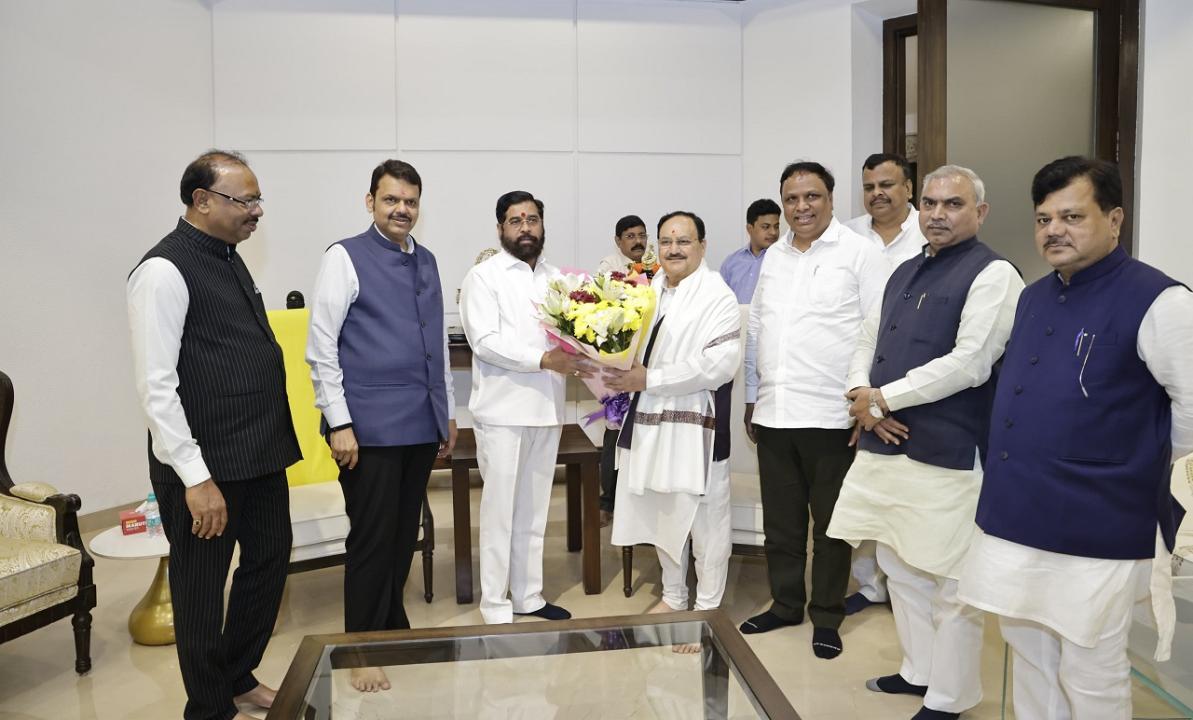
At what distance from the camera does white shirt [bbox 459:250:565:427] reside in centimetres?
327

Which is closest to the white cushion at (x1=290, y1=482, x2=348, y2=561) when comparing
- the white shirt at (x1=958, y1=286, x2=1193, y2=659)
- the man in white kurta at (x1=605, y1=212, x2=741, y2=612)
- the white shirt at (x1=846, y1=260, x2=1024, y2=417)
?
the man in white kurta at (x1=605, y1=212, x2=741, y2=612)

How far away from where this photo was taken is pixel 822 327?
3.14 metres

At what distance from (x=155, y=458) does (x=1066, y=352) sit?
7.71ft

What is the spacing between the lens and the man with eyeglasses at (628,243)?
5586mm

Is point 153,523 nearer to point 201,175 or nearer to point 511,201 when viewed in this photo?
point 201,175

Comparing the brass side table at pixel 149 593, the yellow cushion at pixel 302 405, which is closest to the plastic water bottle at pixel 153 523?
the brass side table at pixel 149 593

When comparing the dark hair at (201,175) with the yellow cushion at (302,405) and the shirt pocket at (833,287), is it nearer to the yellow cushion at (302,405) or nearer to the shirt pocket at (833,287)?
the yellow cushion at (302,405)

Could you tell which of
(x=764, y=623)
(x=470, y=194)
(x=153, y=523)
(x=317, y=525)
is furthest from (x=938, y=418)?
(x=470, y=194)

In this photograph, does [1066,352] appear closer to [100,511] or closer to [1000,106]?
[1000,106]

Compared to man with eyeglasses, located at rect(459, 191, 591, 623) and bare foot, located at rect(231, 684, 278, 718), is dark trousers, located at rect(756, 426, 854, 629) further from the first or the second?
bare foot, located at rect(231, 684, 278, 718)

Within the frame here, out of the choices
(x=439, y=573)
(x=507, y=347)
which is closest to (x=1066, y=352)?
(x=507, y=347)

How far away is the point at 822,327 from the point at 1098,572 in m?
1.38

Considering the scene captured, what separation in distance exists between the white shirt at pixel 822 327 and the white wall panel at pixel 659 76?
10.5 feet

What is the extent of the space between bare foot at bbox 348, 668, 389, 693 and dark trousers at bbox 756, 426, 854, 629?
1784 mm
